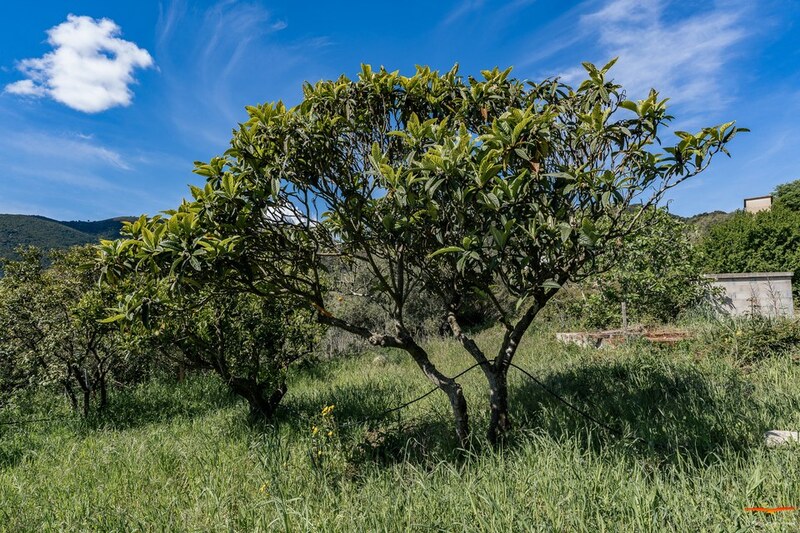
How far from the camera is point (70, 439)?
18.2ft

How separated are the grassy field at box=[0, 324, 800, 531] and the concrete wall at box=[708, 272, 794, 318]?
4563 millimetres

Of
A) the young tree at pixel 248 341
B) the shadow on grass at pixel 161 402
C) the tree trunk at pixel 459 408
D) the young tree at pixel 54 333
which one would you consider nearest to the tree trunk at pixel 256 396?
the young tree at pixel 248 341

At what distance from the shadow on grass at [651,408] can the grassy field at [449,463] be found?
0.02 meters

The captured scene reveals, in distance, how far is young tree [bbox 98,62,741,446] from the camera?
2449 mm

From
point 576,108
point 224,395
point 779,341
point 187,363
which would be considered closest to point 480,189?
point 576,108

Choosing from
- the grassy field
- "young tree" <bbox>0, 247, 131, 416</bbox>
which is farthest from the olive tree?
"young tree" <bbox>0, 247, 131, 416</bbox>

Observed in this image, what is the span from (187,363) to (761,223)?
19408 mm

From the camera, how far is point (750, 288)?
385 inches

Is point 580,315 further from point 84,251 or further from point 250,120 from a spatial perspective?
point 84,251

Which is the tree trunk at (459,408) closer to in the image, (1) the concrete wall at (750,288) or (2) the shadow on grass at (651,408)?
(2) the shadow on grass at (651,408)

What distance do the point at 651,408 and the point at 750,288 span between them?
26.4 feet

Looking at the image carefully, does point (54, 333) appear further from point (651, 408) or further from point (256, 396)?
point (651, 408)

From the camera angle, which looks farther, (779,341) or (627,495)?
(779,341)

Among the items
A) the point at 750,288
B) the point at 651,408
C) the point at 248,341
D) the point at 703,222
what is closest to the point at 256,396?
the point at 248,341
